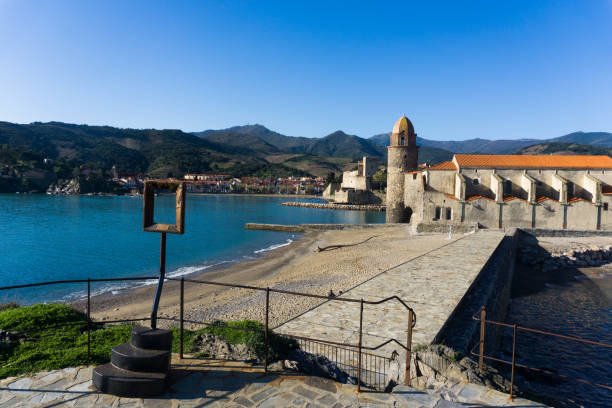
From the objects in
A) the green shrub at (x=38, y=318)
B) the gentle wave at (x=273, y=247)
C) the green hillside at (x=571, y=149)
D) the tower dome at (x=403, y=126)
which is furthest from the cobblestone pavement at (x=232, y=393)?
the green hillside at (x=571, y=149)

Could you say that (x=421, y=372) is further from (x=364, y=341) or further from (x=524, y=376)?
(x=524, y=376)

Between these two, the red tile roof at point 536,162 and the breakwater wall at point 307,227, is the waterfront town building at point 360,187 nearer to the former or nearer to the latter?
the breakwater wall at point 307,227

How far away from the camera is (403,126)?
42156 millimetres

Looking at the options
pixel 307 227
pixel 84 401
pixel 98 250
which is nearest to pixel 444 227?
pixel 307 227

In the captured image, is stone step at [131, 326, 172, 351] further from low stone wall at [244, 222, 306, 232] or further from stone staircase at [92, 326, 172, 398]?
low stone wall at [244, 222, 306, 232]

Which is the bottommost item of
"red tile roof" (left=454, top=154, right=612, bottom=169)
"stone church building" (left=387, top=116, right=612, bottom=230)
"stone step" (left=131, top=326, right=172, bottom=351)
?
"stone step" (left=131, top=326, right=172, bottom=351)

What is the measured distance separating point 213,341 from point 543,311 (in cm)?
1370

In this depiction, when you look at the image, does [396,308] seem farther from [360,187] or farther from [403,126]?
[360,187]

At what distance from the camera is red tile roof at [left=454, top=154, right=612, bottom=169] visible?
30.1 metres

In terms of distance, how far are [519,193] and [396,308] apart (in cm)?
2834

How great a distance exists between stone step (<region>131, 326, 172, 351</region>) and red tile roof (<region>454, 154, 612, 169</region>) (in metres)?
32.5

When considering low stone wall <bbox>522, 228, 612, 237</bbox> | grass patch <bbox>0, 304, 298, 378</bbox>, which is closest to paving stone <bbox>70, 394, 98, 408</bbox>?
grass patch <bbox>0, 304, 298, 378</bbox>

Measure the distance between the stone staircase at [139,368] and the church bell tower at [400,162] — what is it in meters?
40.5

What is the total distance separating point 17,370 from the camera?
14.5 ft
